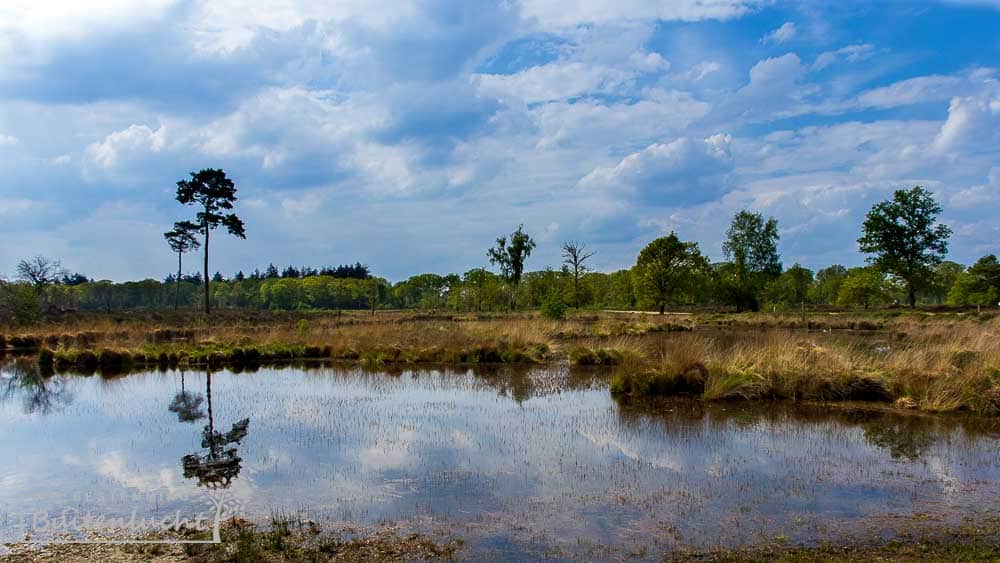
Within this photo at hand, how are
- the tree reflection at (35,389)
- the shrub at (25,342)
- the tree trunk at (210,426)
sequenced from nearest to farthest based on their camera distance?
the tree trunk at (210,426) < the tree reflection at (35,389) < the shrub at (25,342)

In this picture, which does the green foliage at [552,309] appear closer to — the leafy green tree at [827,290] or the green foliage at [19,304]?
the green foliage at [19,304]

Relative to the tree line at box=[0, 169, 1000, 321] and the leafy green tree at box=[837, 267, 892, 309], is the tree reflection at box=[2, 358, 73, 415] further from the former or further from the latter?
the leafy green tree at box=[837, 267, 892, 309]

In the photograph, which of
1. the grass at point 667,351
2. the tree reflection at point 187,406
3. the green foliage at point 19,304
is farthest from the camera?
the green foliage at point 19,304

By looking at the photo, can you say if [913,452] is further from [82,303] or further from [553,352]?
[82,303]

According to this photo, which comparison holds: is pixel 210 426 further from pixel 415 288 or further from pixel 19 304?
pixel 415 288

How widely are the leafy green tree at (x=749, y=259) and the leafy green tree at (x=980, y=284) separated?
1844 centimetres

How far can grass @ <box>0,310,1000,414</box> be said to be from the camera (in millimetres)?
15047

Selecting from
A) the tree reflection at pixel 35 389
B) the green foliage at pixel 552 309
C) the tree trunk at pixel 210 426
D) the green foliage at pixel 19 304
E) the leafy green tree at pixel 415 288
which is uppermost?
the leafy green tree at pixel 415 288

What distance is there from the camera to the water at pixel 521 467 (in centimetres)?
712

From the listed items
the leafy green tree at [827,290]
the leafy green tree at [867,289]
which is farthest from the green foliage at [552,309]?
the leafy green tree at [827,290]

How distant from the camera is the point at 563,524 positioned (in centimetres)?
711

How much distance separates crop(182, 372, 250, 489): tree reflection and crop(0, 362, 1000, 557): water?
6 cm

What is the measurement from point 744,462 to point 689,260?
53267 mm

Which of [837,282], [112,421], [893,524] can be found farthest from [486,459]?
[837,282]
